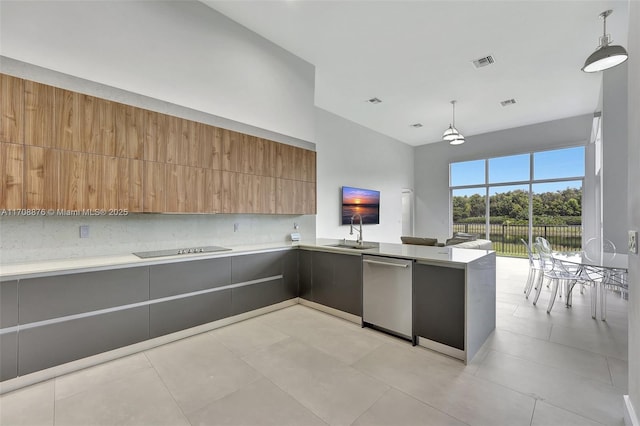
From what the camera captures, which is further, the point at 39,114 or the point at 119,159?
the point at 119,159

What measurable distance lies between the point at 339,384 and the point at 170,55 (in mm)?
3617

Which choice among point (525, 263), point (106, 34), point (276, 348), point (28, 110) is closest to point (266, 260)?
point (276, 348)

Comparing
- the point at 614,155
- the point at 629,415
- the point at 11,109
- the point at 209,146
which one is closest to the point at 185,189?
the point at 209,146

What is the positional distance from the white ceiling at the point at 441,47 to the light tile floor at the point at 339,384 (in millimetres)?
3657

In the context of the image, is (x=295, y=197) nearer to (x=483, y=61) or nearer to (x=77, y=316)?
(x=77, y=316)

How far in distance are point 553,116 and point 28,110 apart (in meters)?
9.23

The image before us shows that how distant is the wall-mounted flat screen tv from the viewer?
21.8ft

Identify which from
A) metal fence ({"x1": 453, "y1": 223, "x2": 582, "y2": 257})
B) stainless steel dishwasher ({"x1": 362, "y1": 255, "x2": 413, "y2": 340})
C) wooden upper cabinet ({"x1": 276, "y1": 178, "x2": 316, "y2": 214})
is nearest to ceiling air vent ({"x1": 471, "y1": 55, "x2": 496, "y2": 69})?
wooden upper cabinet ({"x1": 276, "y1": 178, "x2": 316, "y2": 214})

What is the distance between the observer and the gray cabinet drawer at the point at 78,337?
1.96 m

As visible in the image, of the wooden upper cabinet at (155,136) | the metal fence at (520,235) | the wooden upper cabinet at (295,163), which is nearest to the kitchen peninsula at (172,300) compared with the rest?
the wooden upper cabinet at (155,136)

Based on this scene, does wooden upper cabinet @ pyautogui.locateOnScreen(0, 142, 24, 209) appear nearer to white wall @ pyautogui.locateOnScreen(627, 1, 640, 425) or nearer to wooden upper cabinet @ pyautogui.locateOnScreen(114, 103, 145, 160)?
wooden upper cabinet @ pyautogui.locateOnScreen(114, 103, 145, 160)

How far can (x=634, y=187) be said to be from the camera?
58.9 inches

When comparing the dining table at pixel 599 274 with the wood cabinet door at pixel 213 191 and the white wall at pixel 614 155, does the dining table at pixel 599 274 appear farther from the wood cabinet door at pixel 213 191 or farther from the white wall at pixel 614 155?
the wood cabinet door at pixel 213 191

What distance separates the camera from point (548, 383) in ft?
6.51
